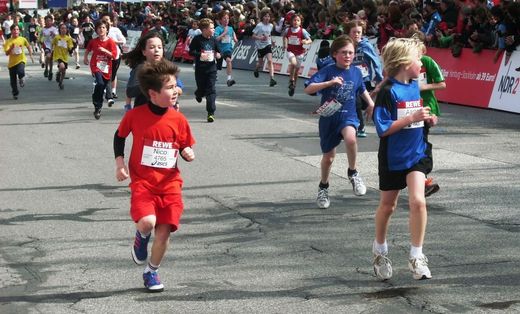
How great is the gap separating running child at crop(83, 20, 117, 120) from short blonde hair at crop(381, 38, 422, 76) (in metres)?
12.1

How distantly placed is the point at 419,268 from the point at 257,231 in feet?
7.64

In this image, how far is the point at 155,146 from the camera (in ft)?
22.0

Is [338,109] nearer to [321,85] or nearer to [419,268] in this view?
[321,85]

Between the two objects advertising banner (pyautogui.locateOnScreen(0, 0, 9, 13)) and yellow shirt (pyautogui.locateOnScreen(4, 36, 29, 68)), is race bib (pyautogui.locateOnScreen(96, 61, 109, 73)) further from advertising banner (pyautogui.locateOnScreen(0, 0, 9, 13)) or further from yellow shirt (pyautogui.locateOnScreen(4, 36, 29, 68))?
advertising banner (pyautogui.locateOnScreen(0, 0, 9, 13))

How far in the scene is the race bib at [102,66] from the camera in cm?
1939

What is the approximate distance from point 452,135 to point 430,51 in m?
6.18

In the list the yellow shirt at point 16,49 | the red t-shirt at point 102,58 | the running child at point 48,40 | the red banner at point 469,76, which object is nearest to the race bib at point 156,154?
the red banner at point 469,76

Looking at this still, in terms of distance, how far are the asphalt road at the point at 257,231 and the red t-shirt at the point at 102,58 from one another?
3.53 metres

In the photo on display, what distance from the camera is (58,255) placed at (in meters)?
7.94

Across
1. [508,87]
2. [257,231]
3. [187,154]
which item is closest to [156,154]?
[187,154]

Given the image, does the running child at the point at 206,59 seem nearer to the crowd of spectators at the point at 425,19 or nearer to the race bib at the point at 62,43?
the crowd of spectators at the point at 425,19

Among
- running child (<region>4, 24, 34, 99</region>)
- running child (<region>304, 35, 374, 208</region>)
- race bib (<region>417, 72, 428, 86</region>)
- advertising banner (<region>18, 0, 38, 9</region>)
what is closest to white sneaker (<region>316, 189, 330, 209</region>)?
running child (<region>304, 35, 374, 208</region>)

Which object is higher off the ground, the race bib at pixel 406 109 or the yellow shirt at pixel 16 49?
the race bib at pixel 406 109

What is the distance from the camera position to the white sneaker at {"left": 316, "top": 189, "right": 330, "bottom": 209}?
9727mm
